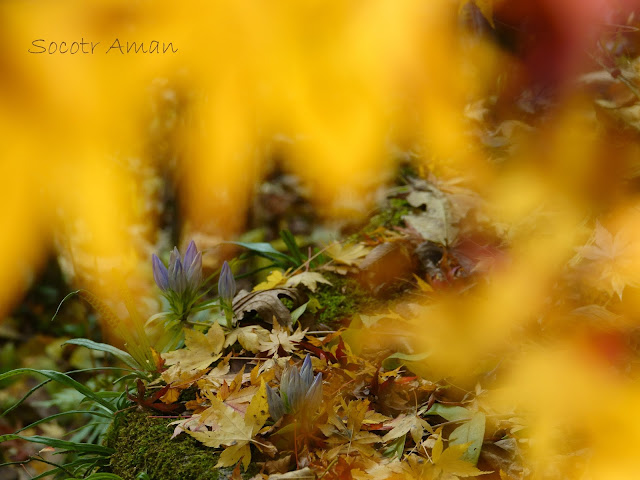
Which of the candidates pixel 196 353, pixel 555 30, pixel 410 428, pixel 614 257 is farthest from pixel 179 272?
pixel 555 30

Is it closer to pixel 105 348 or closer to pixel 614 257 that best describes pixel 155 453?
pixel 105 348

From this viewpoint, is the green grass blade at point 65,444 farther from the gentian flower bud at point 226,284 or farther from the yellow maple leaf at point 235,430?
the gentian flower bud at point 226,284

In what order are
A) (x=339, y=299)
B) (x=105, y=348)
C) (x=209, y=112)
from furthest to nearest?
1. (x=209, y=112)
2. (x=339, y=299)
3. (x=105, y=348)

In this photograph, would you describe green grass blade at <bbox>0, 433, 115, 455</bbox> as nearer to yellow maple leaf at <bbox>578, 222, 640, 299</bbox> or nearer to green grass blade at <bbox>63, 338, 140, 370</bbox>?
green grass blade at <bbox>63, 338, 140, 370</bbox>

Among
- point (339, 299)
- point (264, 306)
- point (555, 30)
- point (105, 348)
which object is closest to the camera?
point (105, 348)

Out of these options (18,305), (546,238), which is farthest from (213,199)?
(546,238)

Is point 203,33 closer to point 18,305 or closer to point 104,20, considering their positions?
point 104,20

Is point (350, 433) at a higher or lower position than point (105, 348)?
lower

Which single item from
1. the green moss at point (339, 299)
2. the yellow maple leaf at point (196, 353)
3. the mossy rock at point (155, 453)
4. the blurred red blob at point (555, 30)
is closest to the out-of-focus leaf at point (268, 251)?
the green moss at point (339, 299)
